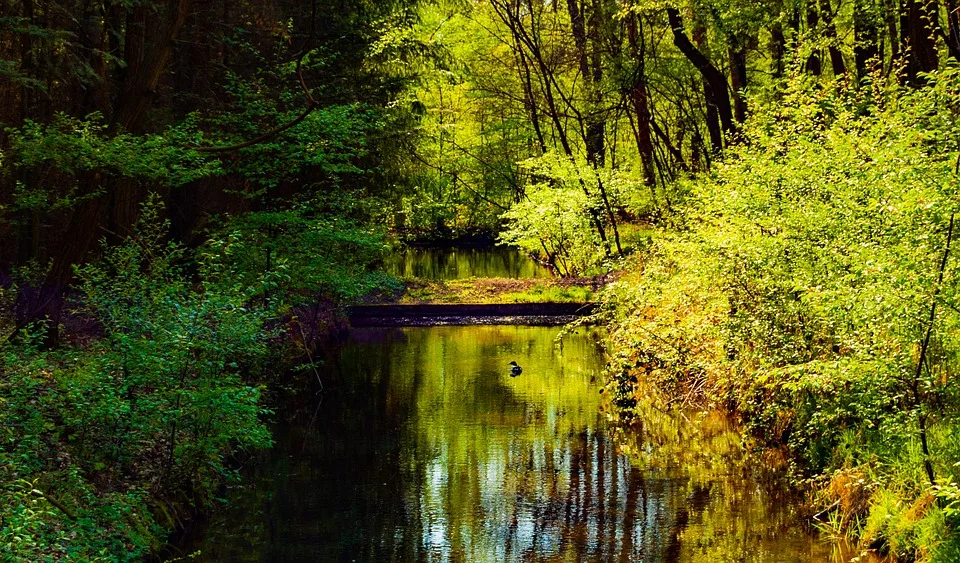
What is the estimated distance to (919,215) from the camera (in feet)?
26.1

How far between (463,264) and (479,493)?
2969 centimetres

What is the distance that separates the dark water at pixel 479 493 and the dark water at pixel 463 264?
57.1 ft

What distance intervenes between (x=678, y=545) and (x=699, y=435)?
13.7 ft

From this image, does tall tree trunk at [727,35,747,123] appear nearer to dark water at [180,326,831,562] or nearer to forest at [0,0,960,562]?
forest at [0,0,960,562]

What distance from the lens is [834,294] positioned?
338 inches

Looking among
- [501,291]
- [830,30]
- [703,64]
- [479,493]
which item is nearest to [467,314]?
[501,291]

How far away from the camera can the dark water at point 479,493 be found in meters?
8.98

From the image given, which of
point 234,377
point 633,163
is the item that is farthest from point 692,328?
point 633,163

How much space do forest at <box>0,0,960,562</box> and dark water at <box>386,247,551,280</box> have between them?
1232 centimetres

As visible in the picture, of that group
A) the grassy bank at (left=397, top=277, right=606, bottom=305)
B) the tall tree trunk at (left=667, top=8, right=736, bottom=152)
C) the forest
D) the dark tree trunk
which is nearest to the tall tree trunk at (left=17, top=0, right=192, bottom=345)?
the forest

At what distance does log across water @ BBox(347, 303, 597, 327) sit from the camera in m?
24.1

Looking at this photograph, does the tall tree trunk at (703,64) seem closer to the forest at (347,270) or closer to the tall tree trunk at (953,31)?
the forest at (347,270)

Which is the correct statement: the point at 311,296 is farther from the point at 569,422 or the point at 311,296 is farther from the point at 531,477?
the point at 531,477

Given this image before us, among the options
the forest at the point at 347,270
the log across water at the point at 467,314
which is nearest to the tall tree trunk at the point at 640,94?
the forest at the point at 347,270
